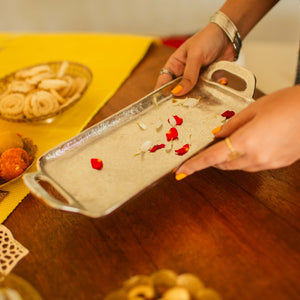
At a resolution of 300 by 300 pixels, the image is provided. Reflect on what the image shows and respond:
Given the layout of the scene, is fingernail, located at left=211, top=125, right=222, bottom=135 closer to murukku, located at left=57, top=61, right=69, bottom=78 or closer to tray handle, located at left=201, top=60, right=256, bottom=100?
tray handle, located at left=201, top=60, right=256, bottom=100

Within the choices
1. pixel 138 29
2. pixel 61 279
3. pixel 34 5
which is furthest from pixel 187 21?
pixel 61 279

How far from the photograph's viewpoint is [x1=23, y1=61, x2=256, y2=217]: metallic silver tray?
615 mm

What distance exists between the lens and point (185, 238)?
61 centimetres

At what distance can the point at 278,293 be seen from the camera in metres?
0.51

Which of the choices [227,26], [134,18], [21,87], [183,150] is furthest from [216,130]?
[134,18]

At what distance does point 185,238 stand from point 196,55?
0.54 meters

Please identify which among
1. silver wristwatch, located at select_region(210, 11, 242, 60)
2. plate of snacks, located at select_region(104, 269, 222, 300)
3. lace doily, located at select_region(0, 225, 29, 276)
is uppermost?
silver wristwatch, located at select_region(210, 11, 242, 60)

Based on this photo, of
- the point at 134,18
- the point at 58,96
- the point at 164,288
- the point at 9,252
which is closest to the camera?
the point at 164,288

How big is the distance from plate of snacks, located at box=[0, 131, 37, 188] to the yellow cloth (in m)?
0.04

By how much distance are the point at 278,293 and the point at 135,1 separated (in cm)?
231

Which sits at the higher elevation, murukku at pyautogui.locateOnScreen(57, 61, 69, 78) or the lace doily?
murukku at pyautogui.locateOnScreen(57, 61, 69, 78)

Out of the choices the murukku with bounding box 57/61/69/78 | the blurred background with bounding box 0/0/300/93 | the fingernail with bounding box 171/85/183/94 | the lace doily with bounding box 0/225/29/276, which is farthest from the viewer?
the blurred background with bounding box 0/0/300/93

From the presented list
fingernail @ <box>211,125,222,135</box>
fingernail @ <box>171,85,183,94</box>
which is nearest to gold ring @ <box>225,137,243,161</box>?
fingernail @ <box>211,125,222,135</box>

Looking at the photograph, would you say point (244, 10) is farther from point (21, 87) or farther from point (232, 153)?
point (21, 87)
